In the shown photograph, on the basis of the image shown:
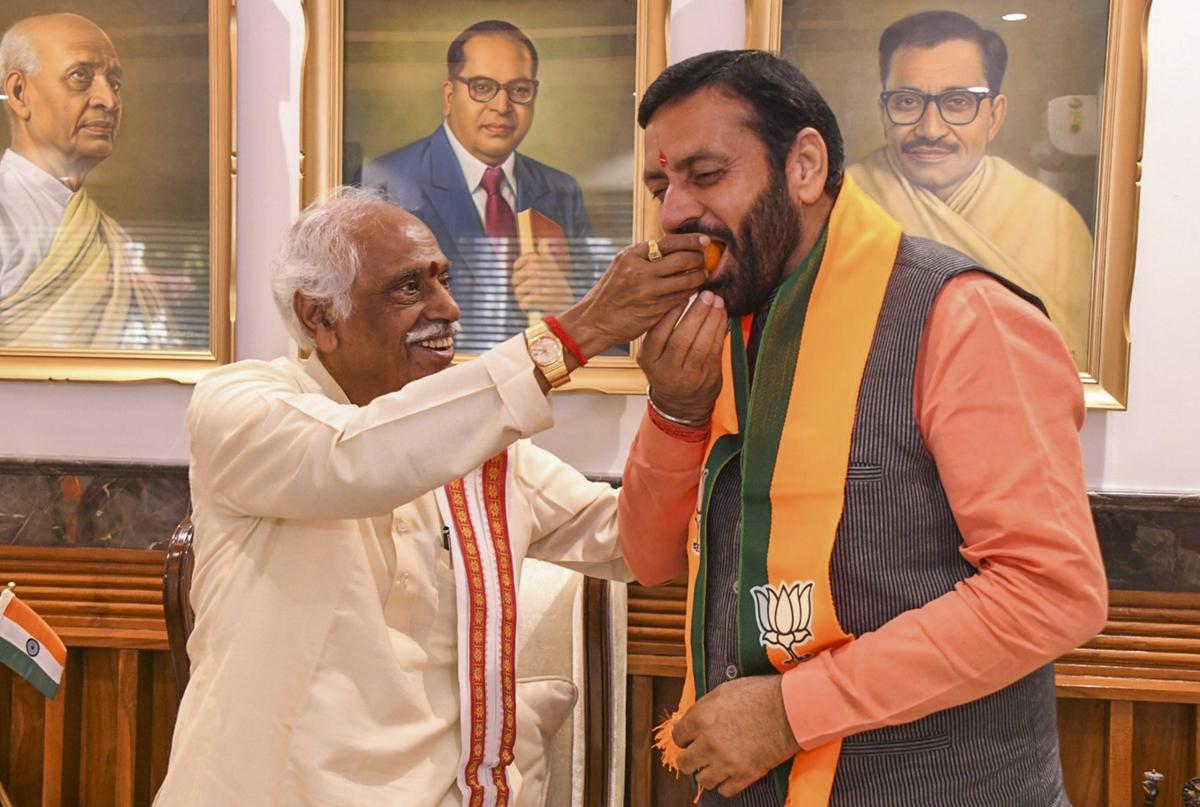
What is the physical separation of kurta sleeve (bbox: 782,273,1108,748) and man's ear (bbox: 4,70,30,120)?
97.2 inches

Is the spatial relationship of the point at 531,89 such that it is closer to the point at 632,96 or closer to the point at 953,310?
the point at 632,96

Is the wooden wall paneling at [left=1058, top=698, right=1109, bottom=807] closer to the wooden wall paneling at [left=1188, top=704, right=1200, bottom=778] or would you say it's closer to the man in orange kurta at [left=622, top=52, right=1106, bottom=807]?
the wooden wall paneling at [left=1188, top=704, right=1200, bottom=778]

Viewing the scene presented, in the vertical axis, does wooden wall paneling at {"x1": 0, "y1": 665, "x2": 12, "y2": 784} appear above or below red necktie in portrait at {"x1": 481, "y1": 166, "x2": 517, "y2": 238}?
below

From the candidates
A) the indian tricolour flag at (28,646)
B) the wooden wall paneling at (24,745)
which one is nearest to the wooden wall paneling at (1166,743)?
the indian tricolour flag at (28,646)

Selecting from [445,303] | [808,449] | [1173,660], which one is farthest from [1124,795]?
[445,303]

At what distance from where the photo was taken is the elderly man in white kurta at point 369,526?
1.61 metres

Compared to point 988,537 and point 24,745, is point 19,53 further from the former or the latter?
point 988,537

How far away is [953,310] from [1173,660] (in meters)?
1.60

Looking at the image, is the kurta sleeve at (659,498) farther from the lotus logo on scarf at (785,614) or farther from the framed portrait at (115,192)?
the framed portrait at (115,192)

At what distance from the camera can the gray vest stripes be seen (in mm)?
1337

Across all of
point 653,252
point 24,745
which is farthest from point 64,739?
point 653,252

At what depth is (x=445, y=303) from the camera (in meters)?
2.04

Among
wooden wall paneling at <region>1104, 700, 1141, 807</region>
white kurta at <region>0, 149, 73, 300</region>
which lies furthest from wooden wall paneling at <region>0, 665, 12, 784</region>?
wooden wall paneling at <region>1104, 700, 1141, 807</region>

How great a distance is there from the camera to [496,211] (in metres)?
2.74
